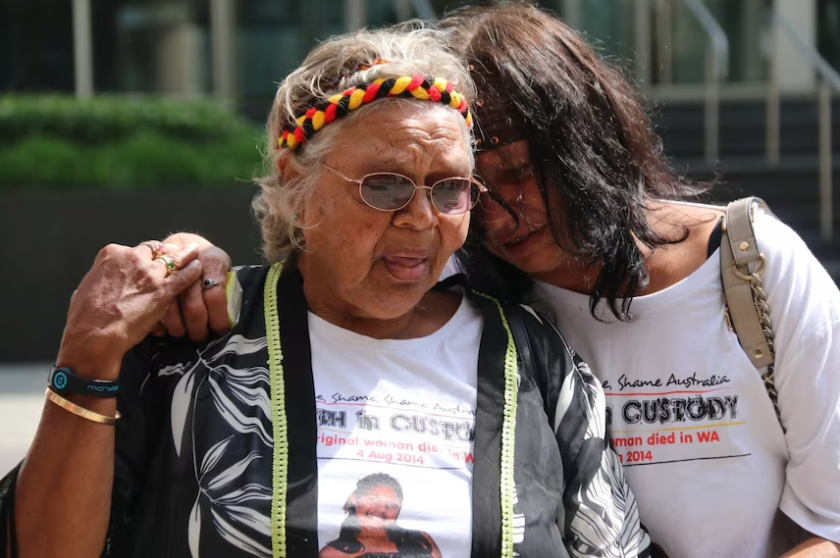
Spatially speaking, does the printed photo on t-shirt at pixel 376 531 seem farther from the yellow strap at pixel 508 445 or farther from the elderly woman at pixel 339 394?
the yellow strap at pixel 508 445

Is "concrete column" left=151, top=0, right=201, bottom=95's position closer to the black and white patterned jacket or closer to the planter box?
the planter box

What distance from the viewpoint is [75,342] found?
1.99 metres

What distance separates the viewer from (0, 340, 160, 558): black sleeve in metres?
2.08

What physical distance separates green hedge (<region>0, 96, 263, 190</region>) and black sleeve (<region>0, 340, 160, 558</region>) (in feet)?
21.2

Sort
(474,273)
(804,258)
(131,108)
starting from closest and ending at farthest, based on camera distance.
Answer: (804,258)
(474,273)
(131,108)

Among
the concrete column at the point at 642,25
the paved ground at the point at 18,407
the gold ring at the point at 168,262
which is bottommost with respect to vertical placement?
the paved ground at the point at 18,407

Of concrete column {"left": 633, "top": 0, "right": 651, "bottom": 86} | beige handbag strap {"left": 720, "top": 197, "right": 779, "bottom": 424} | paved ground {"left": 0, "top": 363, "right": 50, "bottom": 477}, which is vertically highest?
concrete column {"left": 633, "top": 0, "right": 651, "bottom": 86}

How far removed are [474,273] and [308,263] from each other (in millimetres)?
443

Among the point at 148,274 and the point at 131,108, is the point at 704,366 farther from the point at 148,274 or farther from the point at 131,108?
the point at 131,108

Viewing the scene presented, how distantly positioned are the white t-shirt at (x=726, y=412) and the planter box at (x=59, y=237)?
6368 mm

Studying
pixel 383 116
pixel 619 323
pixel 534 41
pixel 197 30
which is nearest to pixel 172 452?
pixel 383 116

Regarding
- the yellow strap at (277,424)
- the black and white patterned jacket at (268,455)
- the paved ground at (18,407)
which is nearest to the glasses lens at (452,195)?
the black and white patterned jacket at (268,455)

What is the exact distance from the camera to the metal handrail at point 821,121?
9.34m

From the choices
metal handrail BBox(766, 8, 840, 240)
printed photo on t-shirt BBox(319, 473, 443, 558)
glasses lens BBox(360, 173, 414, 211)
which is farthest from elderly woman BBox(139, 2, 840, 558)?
metal handrail BBox(766, 8, 840, 240)
